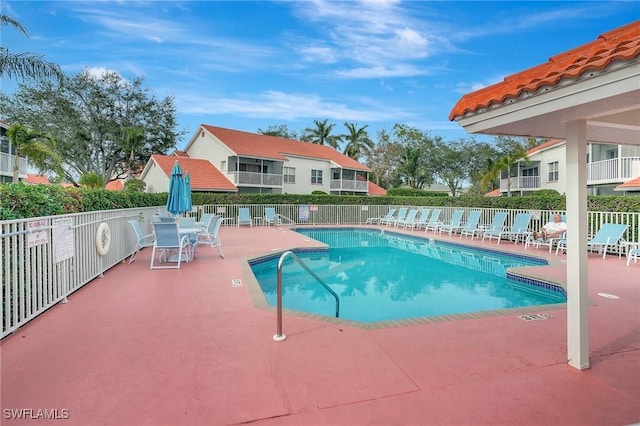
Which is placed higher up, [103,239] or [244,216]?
[244,216]

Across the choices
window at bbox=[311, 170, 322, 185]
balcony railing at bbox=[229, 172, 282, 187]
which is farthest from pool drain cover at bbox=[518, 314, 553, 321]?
window at bbox=[311, 170, 322, 185]

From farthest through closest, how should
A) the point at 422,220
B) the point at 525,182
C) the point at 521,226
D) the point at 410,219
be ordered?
the point at 525,182 < the point at 410,219 < the point at 422,220 < the point at 521,226

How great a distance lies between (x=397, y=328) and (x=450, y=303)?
9.93 ft

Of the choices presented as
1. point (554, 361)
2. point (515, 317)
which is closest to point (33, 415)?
point (554, 361)

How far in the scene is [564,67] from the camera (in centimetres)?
257

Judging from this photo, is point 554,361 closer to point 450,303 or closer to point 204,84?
point 450,303

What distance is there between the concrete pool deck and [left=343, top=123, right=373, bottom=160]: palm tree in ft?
136

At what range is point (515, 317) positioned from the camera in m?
4.62

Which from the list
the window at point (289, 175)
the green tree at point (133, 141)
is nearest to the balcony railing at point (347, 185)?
the window at point (289, 175)

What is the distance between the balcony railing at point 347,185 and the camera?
115ft

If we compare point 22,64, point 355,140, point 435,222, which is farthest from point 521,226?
point 355,140

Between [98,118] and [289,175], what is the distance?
17.0 meters

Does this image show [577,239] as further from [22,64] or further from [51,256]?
[22,64]

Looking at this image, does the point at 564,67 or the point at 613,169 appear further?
the point at 613,169
